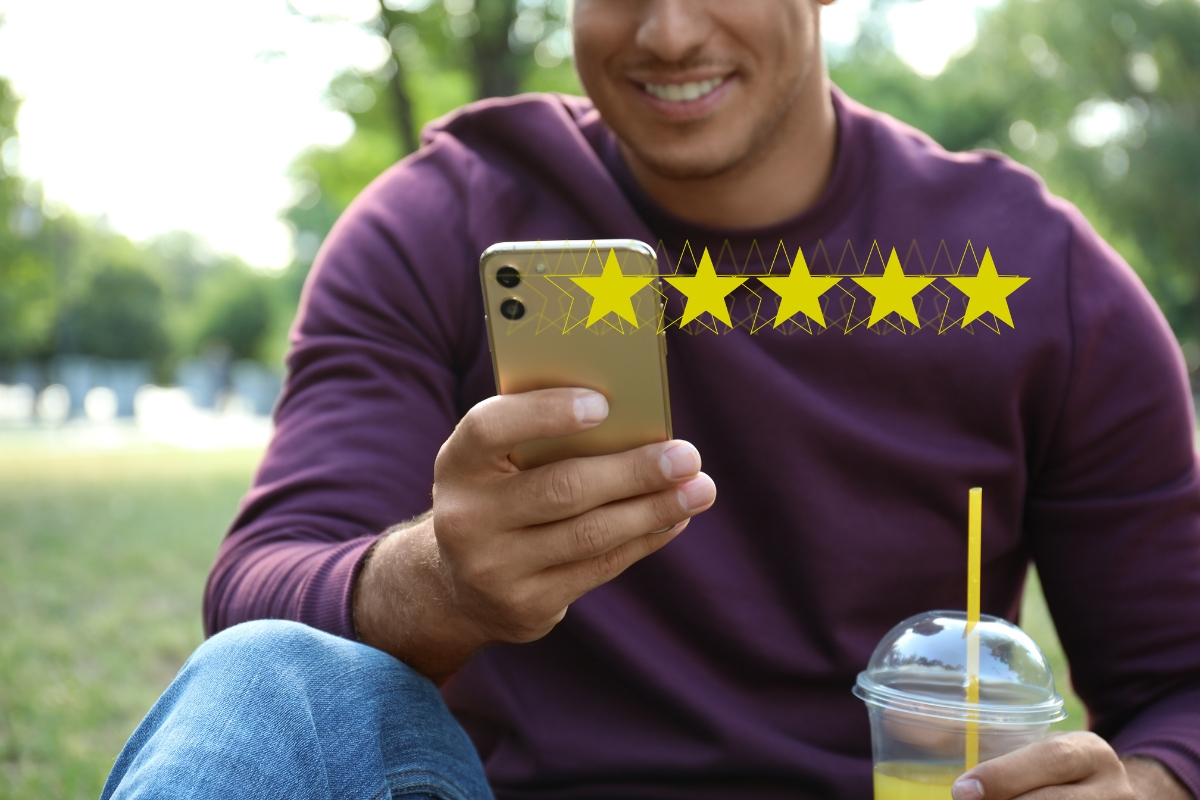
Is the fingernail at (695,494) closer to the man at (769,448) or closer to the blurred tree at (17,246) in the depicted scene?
the man at (769,448)

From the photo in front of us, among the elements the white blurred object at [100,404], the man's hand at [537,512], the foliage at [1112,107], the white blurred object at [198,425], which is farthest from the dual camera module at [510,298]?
the white blurred object at [100,404]

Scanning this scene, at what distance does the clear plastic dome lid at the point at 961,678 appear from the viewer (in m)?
1.45

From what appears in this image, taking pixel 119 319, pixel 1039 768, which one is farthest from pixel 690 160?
pixel 119 319

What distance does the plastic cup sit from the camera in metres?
1.44

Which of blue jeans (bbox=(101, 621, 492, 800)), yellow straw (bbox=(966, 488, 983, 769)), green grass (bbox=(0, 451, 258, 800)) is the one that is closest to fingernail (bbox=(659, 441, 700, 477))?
yellow straw (bbox=(966, 488, 983, 769))

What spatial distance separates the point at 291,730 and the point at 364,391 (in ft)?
2.64

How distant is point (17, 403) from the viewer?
29.6m

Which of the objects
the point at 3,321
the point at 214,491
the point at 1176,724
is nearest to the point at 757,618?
the point at 1176,724

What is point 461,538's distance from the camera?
1326 mm

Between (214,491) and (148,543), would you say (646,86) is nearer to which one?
(148,543)

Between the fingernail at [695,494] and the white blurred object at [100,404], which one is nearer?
the fingernail at [695,494]

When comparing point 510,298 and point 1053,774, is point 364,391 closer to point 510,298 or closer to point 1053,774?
point 510,298

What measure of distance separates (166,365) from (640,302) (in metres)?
44.6

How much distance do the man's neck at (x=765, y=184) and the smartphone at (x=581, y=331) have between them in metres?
0.94
